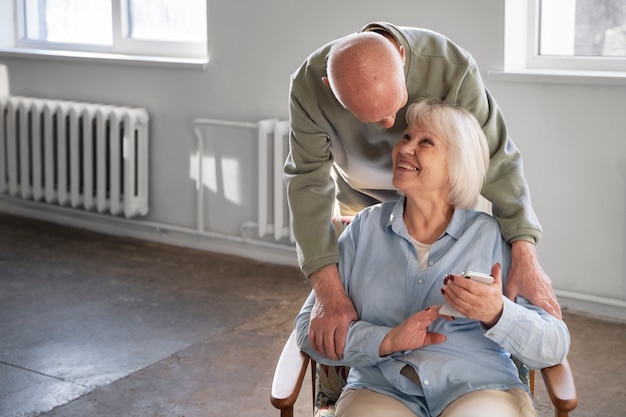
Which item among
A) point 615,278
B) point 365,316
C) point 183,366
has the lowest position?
point 183,366

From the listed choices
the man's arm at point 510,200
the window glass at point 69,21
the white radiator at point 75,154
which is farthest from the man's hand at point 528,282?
the window glass at point 69,21

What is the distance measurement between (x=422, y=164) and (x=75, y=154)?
12.1 feet

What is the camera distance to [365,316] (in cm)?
228

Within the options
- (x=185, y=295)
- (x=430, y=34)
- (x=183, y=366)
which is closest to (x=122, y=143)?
(x=185, y=295)

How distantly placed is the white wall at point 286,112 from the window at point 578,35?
0.18m

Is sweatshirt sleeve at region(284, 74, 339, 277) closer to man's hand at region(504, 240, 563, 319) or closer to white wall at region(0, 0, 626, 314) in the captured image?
man's hand at region(504, 240, 563, 319)

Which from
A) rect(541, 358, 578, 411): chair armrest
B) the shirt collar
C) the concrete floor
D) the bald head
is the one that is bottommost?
the concrete floor

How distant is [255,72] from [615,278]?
6.86 feet

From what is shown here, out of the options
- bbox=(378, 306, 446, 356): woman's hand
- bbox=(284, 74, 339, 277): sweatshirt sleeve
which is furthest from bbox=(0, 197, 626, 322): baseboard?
bbox=(378, 306, 446, 356): woman's hand

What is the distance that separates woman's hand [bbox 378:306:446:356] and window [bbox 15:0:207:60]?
132 inches

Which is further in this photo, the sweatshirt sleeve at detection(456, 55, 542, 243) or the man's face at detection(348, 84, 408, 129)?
the sweatshirt sleeve at detection(456, 55, 542, 243)

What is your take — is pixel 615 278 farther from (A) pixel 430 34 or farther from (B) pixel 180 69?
(B) pixel 180 69

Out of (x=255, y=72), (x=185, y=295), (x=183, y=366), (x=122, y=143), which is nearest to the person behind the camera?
(x=183, y=366)

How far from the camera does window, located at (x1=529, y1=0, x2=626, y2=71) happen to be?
155 inches
